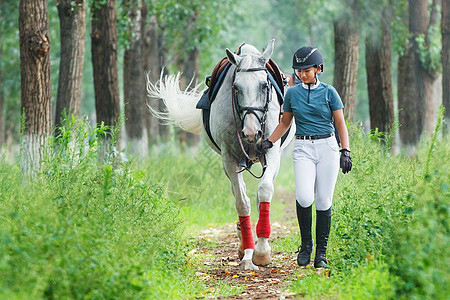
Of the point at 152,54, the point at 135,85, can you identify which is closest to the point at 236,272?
the point at 135,85

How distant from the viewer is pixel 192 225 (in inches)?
434

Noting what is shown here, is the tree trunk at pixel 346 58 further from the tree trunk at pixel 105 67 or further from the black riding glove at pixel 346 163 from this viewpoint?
the black riding glove at pixel 346 163

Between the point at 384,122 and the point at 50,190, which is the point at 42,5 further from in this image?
the point at 384,122

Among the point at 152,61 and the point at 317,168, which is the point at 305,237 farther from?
the point at 152,61

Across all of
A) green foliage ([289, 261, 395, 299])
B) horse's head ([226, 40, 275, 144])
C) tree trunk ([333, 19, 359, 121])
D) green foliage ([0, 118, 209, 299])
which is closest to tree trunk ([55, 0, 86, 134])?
Answer: green foliage ([0, 118, 209, 299])

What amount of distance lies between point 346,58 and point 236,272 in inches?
245

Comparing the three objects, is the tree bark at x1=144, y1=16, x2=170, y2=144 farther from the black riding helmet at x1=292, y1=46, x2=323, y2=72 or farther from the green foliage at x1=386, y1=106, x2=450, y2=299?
the green foliage at x1=386, y1=106, x2=450, y2=299

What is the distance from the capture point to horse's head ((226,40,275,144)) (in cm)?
694

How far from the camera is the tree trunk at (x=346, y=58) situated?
1227cm

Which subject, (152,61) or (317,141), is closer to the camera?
(317,141)

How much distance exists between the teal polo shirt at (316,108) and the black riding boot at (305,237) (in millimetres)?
818

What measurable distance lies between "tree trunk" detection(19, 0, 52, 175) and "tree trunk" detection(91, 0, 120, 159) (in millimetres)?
2893

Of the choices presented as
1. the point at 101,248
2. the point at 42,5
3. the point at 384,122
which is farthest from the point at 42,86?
the point at 384,122

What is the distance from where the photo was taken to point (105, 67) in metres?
12.8
